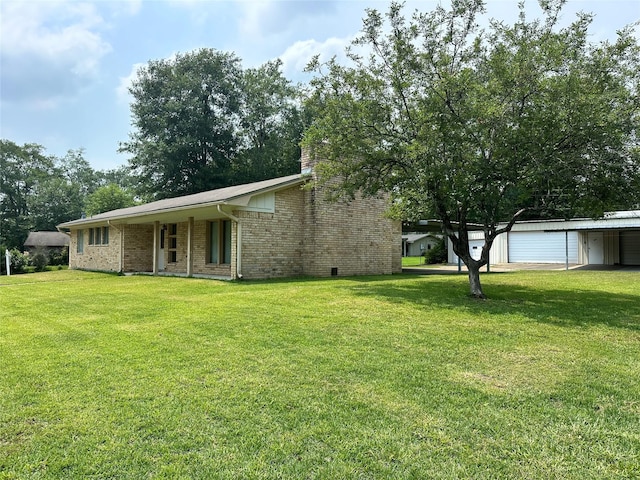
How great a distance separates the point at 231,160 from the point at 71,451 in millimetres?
34233

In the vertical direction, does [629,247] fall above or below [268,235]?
below

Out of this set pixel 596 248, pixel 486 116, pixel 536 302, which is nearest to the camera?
pixel 486 116

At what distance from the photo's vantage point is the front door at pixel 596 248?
2605 centimetres

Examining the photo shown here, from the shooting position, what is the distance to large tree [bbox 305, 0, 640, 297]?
26.3 feet

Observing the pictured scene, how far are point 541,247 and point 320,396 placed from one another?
2652 cm

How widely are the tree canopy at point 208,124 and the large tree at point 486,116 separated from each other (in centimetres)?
2245

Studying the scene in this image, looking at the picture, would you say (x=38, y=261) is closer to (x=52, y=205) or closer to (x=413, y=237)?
(x=52, y=205)

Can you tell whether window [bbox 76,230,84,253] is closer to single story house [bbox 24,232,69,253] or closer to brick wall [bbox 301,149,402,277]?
brick wall [bbox 301,149,402,277]

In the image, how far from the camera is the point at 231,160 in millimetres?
35344

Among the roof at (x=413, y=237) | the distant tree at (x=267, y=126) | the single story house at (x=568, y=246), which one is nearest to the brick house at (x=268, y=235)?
the single story house at (x=568, y=246)

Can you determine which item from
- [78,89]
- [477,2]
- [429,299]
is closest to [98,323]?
[429,299]

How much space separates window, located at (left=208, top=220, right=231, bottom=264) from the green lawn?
799 centimetres

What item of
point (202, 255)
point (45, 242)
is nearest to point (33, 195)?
point (45, 242)

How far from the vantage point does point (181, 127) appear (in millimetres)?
32625
